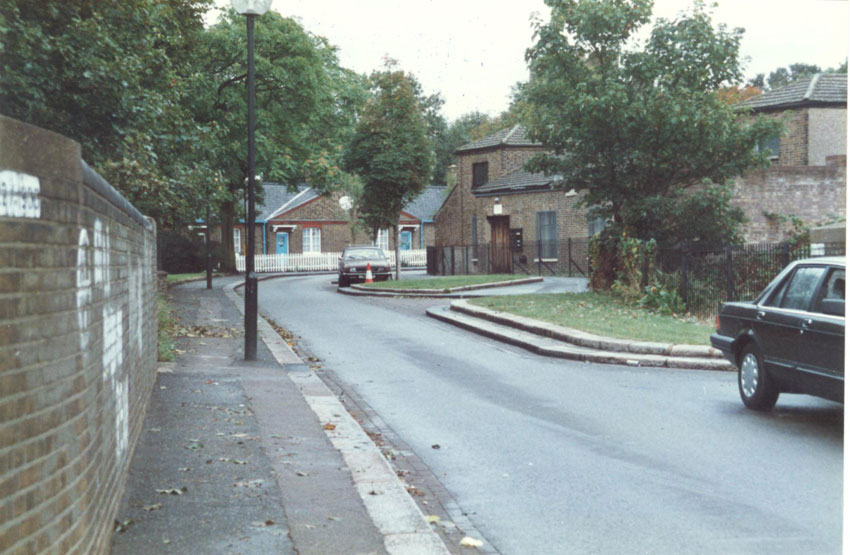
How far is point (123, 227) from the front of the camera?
601 centimetres

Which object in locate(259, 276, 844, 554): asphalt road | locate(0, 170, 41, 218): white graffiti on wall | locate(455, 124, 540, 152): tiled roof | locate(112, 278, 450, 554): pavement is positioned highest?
locate(455, 124, 540, 152): tiled roof

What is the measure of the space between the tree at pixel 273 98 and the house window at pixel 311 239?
77.3ft

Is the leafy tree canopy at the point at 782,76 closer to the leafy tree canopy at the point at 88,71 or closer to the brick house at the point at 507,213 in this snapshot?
the brick house at the point at 507,213

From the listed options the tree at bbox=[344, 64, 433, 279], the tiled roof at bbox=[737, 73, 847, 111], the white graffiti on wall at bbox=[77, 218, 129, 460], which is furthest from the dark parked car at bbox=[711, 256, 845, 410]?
the tree at bbox=[344, 64, 433, 279]

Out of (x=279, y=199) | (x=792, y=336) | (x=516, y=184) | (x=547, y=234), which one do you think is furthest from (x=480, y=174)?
(x=792, y=336)

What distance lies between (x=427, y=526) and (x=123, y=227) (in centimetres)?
277

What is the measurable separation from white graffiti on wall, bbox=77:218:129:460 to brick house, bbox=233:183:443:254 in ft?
173

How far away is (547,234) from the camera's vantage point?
135ft

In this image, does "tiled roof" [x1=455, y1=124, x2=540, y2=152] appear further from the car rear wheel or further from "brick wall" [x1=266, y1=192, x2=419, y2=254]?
the car rear wheel

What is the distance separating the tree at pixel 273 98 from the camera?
105 ft


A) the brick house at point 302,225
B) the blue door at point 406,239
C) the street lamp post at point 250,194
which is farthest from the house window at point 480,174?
the street lamp post at point 250,194

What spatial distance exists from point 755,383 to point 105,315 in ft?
21.7

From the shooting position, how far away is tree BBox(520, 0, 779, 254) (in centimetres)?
2145

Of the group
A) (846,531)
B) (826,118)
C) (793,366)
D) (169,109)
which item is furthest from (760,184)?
(846,531)
